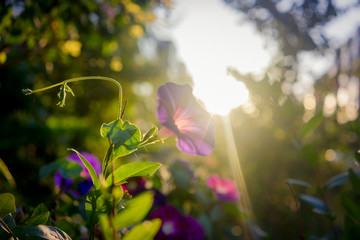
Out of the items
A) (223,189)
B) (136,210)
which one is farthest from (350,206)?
(223,189)

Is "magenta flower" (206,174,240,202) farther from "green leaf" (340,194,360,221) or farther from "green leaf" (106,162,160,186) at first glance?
"green leaf" (106,162,160,186)

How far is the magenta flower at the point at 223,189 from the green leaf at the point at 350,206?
66 cm

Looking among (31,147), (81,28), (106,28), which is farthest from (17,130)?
(81,28)

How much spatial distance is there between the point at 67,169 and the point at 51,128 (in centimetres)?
335

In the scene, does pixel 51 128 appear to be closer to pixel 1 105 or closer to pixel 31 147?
pixel 31 147

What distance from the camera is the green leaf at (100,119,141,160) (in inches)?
12.5

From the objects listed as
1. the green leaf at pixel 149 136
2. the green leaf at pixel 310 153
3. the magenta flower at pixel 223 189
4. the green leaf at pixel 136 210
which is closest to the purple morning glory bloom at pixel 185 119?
the green leaf at pixel 149 136

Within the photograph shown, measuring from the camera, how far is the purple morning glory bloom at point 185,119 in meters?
0.51

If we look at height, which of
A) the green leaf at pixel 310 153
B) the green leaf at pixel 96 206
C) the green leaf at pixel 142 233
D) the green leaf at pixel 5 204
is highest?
the green leaf at pixel 5 204

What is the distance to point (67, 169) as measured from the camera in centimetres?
61

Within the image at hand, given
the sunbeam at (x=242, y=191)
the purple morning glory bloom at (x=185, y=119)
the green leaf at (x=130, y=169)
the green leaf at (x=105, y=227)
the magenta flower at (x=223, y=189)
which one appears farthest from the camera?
the magenta flower at (x=223, y=189)

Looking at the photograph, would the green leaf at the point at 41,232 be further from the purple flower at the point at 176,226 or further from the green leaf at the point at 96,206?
the purple flower at the point at 176,226

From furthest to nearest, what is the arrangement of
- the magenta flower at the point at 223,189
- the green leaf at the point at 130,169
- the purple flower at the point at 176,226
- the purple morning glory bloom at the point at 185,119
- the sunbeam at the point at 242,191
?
1. the magenta flower at the point at 223,189
2. the sunbeam at the point at 242,191
3. the purple flower at the point at 176,226
4. the purple morning glory bloom at the point at 185,119
5. the green leaf at the point at 130,169

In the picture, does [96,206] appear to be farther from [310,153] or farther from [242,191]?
[242,191]
